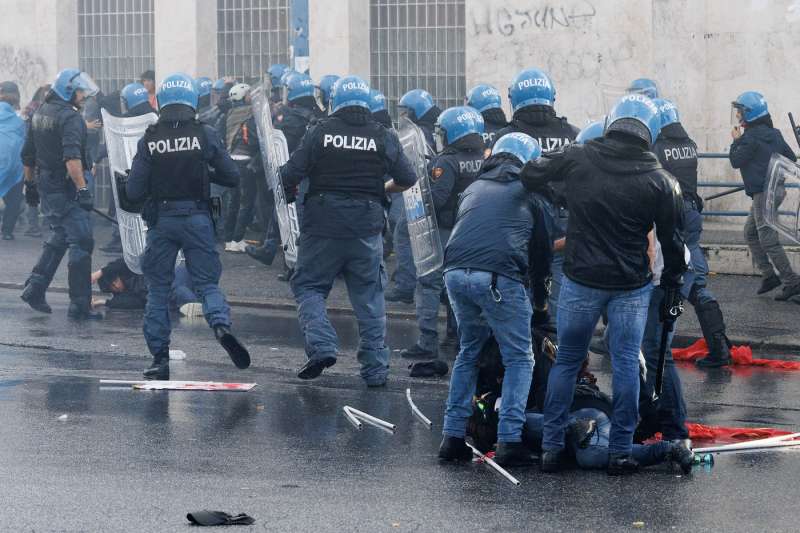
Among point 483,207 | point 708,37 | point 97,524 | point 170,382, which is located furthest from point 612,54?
point 97,524

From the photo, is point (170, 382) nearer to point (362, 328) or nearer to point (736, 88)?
point (362, 328)

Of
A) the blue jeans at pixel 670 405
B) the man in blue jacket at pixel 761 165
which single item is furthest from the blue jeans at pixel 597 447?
the man in blue jacket at pixel 761 165

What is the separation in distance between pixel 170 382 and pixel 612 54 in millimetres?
10215

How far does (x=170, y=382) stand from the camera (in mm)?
9641

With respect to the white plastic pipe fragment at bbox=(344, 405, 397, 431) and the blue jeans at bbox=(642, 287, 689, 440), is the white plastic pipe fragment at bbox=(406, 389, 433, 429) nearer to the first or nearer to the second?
the white plastic pipe fragment at bbox=(344, 405, 397, 431)

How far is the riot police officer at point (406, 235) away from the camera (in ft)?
39.0

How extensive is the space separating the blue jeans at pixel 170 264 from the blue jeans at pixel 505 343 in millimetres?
2747

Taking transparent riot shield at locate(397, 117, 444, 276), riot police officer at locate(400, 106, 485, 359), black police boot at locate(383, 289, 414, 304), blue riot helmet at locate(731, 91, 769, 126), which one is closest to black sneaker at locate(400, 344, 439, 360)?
transparent riot shield at locate(397, 117, 444, 276)

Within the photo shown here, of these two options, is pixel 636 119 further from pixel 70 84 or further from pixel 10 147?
pixel 10 147

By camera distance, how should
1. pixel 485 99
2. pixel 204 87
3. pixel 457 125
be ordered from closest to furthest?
pixel 457 125, pixel 485 99, pixel 204 87

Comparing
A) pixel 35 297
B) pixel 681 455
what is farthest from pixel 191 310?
pixel 681 455

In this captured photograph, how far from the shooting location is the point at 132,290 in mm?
13469

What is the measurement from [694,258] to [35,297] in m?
5.73

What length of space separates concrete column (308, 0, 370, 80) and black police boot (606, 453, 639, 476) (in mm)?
13786
